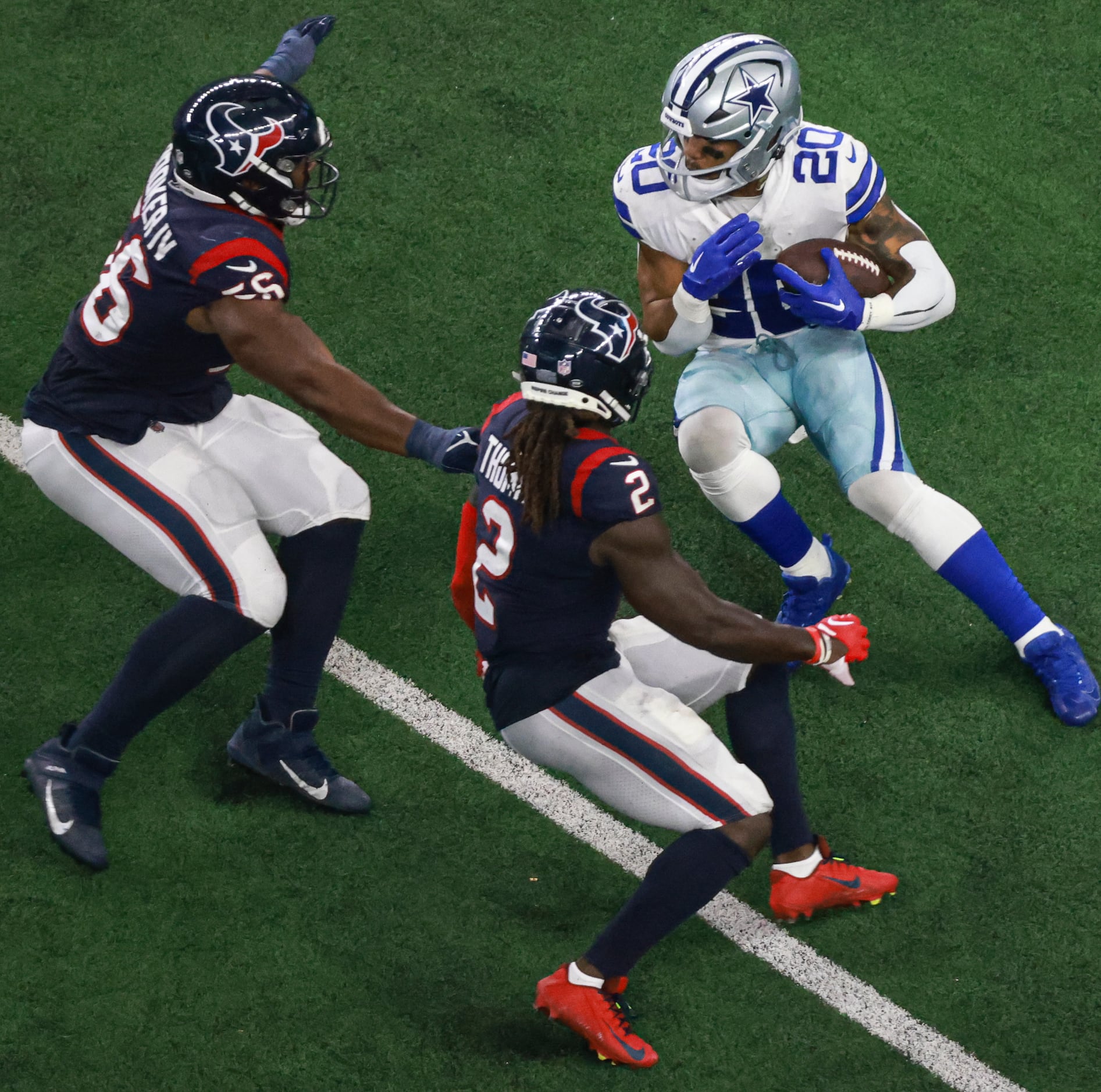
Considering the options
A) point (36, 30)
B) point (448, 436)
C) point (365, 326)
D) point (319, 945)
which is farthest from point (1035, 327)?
point (36, 30)

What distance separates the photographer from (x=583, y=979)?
12.3 feet

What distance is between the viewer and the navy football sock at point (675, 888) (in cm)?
353

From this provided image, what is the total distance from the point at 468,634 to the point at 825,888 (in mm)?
1420

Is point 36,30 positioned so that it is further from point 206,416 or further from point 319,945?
point 319,945

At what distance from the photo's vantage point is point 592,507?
321cm

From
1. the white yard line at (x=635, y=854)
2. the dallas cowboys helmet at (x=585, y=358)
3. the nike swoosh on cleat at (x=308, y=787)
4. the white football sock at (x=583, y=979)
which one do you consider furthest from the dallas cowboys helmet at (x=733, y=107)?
the white football sock at (x=583, y=979)

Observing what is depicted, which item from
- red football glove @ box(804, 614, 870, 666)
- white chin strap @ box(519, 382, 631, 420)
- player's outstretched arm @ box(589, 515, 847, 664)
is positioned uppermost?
white chin strap @ box(519, 382, 631, 420)

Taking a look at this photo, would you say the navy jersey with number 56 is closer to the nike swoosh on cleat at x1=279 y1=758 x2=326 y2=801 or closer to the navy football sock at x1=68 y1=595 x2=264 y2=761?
the navy football sock at x1=68 y1=595 x2=264 y2=761

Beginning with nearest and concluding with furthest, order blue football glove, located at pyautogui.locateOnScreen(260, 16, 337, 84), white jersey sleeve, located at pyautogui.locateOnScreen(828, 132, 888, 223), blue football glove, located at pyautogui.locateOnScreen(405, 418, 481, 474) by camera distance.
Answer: blue football glove, located at pyautogui.locateOnScreen(405, 418, 481, 474) < white jersey sleeve, located at pyautogui.locateOnScreen(828, 132, 888, 223) < blue football glove, located at pyautogui.locateOnScreen(260, 16, 337, 84)

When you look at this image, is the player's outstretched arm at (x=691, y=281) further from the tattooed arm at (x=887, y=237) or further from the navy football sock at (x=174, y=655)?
the navy football sock at (x=174, y=655)

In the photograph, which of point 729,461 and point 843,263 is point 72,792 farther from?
point 843,263

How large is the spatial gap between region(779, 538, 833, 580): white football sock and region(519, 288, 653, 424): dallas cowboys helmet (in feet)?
4.70

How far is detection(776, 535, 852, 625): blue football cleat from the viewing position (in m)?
4.67

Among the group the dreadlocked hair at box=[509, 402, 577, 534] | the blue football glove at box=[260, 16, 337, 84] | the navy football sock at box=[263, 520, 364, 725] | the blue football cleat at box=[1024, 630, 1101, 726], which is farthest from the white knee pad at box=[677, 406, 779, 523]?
the blue football glove at box=[260, 16, 337, 84]
